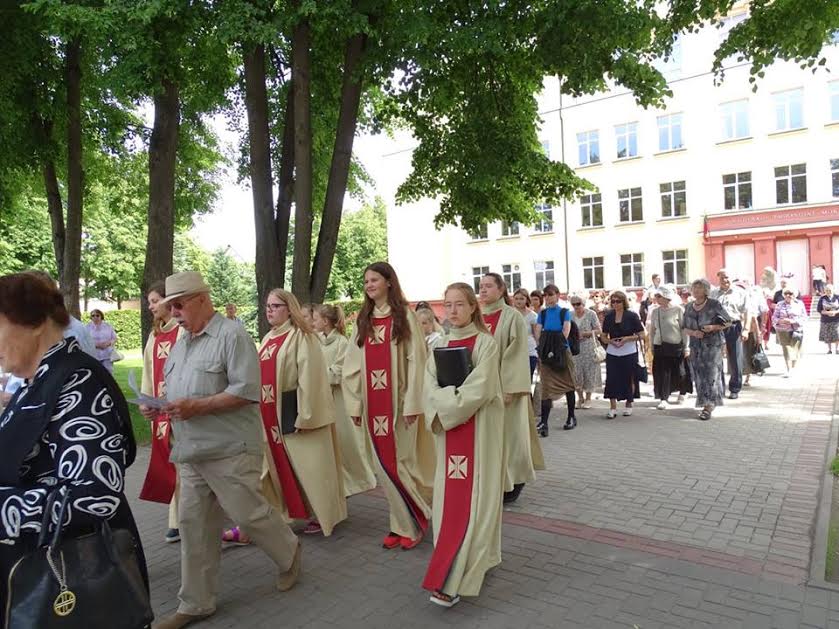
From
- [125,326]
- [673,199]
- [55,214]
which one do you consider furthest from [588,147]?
[125,326]

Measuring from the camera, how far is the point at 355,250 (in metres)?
65.2

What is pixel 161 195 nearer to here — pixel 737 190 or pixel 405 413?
pixel 405 413

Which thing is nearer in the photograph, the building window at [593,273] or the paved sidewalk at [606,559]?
the paved sidewalk at [606,559]

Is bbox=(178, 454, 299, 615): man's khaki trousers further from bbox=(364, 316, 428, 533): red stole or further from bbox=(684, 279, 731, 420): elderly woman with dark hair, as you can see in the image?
bbox=(684, 279, 731, 420): elderly woman with dark hair

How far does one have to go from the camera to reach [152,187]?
34.7 feet

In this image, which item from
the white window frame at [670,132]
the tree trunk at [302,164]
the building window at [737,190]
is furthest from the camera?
the white window frame at [670,132]

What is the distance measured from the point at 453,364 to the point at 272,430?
2.03 meters

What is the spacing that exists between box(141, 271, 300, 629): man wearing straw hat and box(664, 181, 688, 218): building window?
109 feet

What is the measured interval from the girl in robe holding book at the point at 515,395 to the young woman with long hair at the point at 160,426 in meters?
2.66

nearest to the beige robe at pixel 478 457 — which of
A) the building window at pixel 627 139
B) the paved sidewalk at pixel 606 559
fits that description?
the paved sidewalk at pixel 606 559

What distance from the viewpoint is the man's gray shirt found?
146 inches

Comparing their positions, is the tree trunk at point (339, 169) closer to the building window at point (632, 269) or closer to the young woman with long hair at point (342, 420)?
the young woman with long hair at point (342, 420)

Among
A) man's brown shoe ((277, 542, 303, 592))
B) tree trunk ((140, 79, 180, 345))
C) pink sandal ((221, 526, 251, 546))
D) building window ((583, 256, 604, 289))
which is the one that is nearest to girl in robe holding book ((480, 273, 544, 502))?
man's brown shoe ((277, 542, 303, 592))

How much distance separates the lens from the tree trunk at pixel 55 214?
42.8ft
